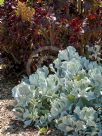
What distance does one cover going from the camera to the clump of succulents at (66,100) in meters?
3.80

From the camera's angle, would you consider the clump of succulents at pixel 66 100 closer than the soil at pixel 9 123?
Yes

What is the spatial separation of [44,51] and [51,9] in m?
0.46

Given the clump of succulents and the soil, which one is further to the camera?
the soil

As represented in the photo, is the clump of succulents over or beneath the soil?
over

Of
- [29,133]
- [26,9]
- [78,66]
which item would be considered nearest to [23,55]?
[26,9]

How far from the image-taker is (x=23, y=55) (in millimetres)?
5070

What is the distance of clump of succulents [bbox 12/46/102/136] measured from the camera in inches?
150

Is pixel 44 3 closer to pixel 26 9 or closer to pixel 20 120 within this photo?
pixel 26 9

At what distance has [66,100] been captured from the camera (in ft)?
13.0

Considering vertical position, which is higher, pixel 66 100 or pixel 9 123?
pixel 66 100

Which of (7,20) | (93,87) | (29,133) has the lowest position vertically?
(29,133)

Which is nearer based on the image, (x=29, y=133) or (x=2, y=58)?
(x=29, y=133)

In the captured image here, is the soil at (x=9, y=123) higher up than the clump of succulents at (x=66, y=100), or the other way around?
the clump of succulents at (x=66, y=100)

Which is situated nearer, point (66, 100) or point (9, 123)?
point (66, 100)
